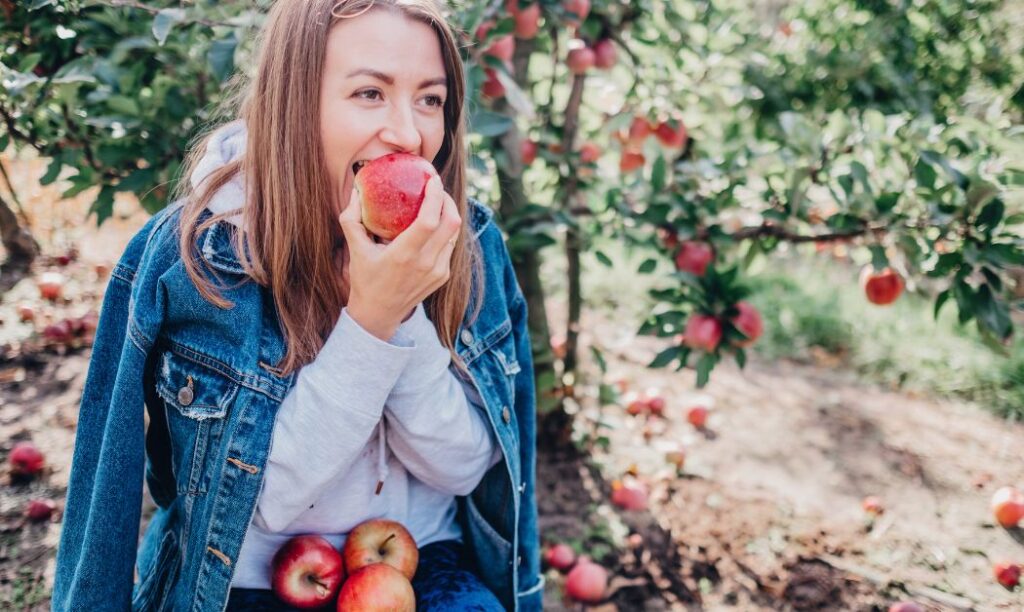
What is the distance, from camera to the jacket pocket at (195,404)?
3.61 ft

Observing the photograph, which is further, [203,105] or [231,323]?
[203,105]

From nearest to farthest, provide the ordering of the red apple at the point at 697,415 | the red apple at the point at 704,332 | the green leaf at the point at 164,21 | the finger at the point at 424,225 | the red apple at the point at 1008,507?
1. the finger at the point at 424,225
2. the green leaf at the point at 164,21
3. the red apple at the point at 704,332
4. the red apple at the point at 1008,507
5. the red apple at the point at 697,415

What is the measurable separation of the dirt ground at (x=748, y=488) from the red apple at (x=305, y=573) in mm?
918

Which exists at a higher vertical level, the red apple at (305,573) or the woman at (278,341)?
the woman at (278,341)

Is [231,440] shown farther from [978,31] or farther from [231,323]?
[978,31]

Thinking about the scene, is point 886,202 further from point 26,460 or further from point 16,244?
point 16,244

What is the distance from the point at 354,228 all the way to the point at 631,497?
159 centimetres

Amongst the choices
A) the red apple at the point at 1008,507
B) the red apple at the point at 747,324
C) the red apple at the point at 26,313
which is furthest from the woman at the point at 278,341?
the red apple at the point at 26,313

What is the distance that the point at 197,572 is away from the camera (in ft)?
3.65

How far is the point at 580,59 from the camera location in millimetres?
2227

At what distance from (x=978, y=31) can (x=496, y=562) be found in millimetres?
2763

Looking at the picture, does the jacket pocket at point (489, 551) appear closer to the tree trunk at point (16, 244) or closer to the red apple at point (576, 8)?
the red apple at point (576, 8)

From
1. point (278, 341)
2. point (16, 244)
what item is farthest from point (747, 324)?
point (16, 244)

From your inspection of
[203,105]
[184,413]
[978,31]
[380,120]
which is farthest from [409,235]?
[978,31]
